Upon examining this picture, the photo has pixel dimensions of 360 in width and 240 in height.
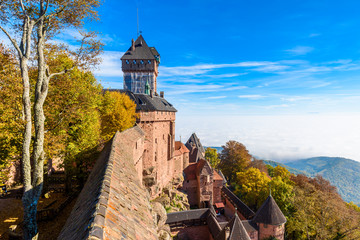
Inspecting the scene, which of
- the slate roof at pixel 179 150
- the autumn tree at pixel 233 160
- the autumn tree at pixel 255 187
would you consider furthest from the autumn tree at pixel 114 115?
the autumn tree at pixel 233 160

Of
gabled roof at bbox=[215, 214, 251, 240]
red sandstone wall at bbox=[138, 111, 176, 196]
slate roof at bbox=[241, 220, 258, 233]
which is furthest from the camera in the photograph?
red sandstone wall at bbox=[138, 111, 176, 196]

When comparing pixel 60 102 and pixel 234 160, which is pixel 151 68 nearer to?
pixel 60 102

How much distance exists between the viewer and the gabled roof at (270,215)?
2441cm

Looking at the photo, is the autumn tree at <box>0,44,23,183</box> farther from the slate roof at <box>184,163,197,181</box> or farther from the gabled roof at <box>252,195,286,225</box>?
the gabled roof at <box>252,195,286,225</box>

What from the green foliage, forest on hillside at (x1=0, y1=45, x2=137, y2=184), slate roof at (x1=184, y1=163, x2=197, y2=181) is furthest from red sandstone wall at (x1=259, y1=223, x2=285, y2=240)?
the green foliage

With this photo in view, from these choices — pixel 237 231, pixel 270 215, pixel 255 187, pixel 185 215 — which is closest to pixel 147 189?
pixel 185 215

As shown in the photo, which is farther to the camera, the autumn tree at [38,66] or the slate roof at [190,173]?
the slate roof at [190,173]

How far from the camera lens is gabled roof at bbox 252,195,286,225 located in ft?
→ 80.1

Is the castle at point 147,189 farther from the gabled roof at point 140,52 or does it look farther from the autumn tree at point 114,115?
the autumn tree at point 114,115

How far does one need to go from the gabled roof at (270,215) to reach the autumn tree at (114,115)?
75.2 feet

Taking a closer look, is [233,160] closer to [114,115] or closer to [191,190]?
[191,190]

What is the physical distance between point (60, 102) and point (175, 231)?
73.2 ft

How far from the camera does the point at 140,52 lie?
122ft

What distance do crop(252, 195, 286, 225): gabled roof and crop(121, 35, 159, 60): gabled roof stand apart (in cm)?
3377
